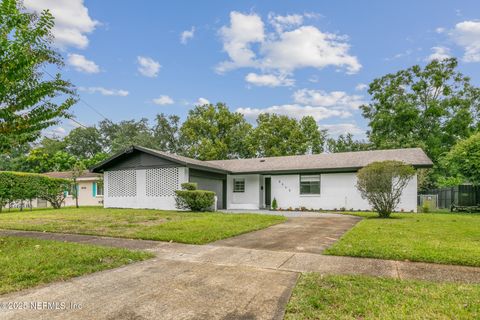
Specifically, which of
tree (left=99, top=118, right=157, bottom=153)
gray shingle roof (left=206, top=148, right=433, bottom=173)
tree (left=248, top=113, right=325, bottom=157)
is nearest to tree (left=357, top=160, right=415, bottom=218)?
gray shingle roof (left=206, top=148, right=433, bottom=173)

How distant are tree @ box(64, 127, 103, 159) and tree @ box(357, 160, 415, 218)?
4267cm

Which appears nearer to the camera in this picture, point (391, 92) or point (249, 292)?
point (249, 292)

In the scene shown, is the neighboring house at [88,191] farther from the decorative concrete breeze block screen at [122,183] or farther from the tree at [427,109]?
the tree at [427,109]

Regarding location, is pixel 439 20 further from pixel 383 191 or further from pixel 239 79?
pixel 239 79

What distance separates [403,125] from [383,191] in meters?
24.1

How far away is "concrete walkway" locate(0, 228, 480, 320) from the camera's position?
3064 millimetres

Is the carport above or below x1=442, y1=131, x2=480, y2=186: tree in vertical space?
below

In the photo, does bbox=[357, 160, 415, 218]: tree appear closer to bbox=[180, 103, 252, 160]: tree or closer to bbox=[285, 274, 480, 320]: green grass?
bbox=[285, 274, 480, 320]: green grass

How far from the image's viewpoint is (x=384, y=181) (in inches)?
495

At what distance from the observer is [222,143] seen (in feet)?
120

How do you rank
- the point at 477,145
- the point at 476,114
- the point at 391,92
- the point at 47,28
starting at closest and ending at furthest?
the point at 47,28 < the point at 477,145 < the point at 476,114 < the point at 391,92

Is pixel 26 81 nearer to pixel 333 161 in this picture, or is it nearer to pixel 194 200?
pixel 194 200

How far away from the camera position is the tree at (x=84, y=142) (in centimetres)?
4503

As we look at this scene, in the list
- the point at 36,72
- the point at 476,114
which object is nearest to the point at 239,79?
the point at 36,72
